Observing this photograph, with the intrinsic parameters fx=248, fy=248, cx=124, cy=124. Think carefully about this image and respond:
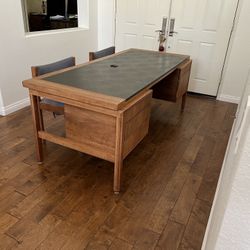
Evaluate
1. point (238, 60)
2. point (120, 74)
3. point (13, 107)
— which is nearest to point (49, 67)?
point (120, 74)

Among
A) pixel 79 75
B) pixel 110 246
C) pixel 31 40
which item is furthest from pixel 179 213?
pixel 31 40

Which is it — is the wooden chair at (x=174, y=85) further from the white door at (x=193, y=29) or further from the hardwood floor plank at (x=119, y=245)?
the hardwood floor plank at (x=119, y=245)

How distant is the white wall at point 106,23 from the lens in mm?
4102

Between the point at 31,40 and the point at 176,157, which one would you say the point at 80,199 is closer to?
the point at 176,157

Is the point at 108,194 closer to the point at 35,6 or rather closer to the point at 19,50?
the point at 19,50

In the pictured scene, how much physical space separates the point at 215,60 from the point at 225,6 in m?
0.73

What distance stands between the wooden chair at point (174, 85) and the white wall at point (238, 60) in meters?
0.91

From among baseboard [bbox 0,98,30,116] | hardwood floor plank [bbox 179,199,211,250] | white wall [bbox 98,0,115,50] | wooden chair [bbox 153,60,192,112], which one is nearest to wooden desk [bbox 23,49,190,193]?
hardwood floor plank [bbox 179,199,211,250]

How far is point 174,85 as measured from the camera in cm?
289

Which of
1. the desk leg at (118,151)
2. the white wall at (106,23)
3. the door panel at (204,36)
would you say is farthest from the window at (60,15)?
the desk leg at (118,151)

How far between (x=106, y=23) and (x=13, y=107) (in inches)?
85.7

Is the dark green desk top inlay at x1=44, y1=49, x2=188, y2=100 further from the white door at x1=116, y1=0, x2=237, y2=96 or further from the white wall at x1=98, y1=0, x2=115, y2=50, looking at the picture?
the white wall at x1=98, y1=0, x2=115, y2=50

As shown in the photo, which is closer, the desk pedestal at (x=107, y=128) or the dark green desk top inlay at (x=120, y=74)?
the desk pedestal at (x=107, y=128)

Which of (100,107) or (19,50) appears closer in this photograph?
(100,107)
